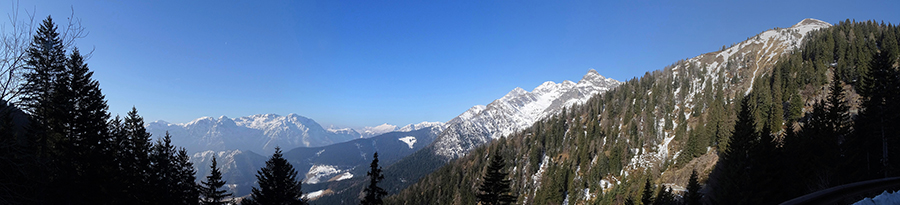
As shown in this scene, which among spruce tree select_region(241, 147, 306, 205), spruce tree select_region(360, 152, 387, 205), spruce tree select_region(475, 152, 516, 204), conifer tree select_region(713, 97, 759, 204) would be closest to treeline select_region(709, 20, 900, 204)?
conifer tree select_region(713, 97, 759, 204)

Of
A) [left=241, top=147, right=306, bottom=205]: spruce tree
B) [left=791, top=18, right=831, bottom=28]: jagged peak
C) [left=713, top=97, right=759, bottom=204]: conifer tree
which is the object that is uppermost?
[left=791, top=18, right=831, bottom=28]: jagged peak

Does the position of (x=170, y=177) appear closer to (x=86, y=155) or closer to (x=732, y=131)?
(x=86, y=155)

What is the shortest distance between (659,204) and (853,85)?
51191mm

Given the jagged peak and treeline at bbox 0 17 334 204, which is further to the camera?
the jagged peak

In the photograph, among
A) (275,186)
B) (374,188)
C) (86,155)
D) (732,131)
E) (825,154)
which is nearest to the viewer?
(86,155)

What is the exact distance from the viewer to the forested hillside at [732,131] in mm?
30219

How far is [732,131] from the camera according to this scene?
40969mm

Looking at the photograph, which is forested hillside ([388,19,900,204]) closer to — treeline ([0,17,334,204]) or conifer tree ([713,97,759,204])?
conifer tree ([713,97,759,204])

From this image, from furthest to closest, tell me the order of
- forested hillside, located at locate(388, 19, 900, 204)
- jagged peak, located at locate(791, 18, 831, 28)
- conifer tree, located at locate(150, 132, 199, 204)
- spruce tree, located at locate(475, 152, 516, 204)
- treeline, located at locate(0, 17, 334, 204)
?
jagged peak, located at locate(791, 18, 831, 28)
forested hillside, located at locate(388, 19, 900, 204)
conifer tree, located at locate(150, 132, 199, 204)
spruce tree, located at locate(475, 152, 516, 204)
treeline, located at locate(0, 17, 334, 204)

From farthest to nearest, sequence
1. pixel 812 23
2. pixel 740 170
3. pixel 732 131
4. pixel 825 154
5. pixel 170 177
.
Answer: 1. pixel 812 23
2. pixel 732 131
3. pixel 740 170
4. pixel 170 177
5. pixel 825 154

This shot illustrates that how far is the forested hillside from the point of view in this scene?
3022 cm

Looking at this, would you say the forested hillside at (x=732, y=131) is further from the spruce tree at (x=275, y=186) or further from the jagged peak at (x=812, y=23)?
the spruce tree at (x=275, y=186)

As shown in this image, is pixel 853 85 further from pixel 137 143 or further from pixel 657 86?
pixel 137 143

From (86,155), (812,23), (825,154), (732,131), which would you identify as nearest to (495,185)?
(86,155)
